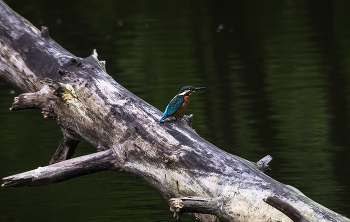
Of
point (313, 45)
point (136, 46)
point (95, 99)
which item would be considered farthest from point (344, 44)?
point (95, 99)

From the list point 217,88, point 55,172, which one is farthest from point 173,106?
point 217,88

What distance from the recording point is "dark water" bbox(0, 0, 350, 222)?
187 inches

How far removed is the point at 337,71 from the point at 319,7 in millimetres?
7579

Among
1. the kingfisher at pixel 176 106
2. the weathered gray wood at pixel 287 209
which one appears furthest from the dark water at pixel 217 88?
the weathered gray wood at pixel 287 209

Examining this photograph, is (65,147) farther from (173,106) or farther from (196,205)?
(196,205)

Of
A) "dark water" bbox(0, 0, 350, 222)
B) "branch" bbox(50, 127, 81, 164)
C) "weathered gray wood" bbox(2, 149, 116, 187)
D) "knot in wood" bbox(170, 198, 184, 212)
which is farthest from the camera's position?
"dark water" bbox(0, 0, 350, 222)

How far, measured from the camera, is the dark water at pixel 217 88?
15.5 ft

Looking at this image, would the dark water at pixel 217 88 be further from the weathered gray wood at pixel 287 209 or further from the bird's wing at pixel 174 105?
the weathered gray wood at pixel 287 209

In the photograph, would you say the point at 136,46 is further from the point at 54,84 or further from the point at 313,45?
the point at 54,84

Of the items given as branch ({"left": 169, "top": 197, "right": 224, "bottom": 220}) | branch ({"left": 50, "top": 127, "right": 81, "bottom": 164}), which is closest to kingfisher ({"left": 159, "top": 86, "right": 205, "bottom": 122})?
branch ({"left": 169, "top": 197, "right": 224, "bottom": 220})

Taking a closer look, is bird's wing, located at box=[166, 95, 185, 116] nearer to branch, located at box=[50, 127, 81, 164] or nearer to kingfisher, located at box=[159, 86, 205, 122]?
kingfisher, located at box=[159, 86, 205, 122]

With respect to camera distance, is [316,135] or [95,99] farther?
[316,135]

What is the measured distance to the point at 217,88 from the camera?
8.55 m

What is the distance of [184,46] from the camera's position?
12.1 metres
